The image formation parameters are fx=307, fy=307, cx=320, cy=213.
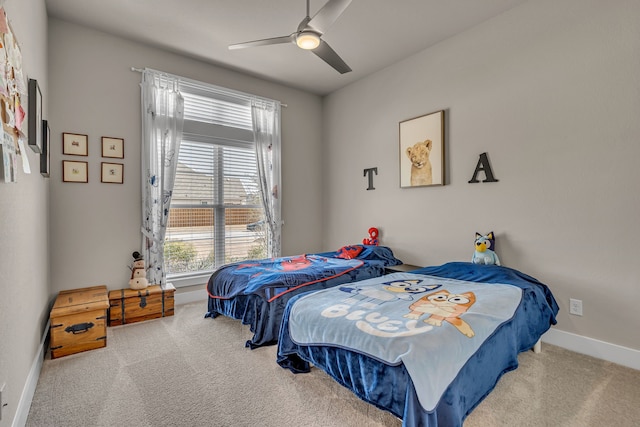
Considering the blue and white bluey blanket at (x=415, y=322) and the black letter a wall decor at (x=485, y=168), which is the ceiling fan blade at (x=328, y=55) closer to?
the black letter a wall decor at (x=485, y=168)

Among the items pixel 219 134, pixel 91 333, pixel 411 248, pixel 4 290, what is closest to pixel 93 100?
pixel 219 134

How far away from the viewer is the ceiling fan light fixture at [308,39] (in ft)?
7.15

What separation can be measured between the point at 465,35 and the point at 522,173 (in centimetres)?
157

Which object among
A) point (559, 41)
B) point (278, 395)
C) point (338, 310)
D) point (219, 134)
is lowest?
point (278, 395)

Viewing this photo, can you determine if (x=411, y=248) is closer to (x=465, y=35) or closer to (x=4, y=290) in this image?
(x=465, y=35)

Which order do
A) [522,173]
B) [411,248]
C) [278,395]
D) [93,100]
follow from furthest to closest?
[411,248]
[93,100]
[522,173]
[278,395]

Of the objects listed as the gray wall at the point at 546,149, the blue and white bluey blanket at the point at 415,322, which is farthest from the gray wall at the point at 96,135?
the gray wall at the point at 546,149

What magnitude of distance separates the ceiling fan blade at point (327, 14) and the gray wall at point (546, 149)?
1.84 metres

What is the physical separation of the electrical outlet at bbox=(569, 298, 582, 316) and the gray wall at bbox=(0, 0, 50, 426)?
3.61 meters

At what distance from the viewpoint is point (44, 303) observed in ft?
8.45

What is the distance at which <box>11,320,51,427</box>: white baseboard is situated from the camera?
1546mm

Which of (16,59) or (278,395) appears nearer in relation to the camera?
(16,59)

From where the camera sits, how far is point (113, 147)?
3260 mm

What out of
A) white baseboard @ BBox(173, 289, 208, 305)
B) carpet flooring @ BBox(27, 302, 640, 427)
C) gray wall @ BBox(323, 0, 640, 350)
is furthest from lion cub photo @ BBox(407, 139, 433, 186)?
white baseboard @ BBox(173, 289, 208, 305)
